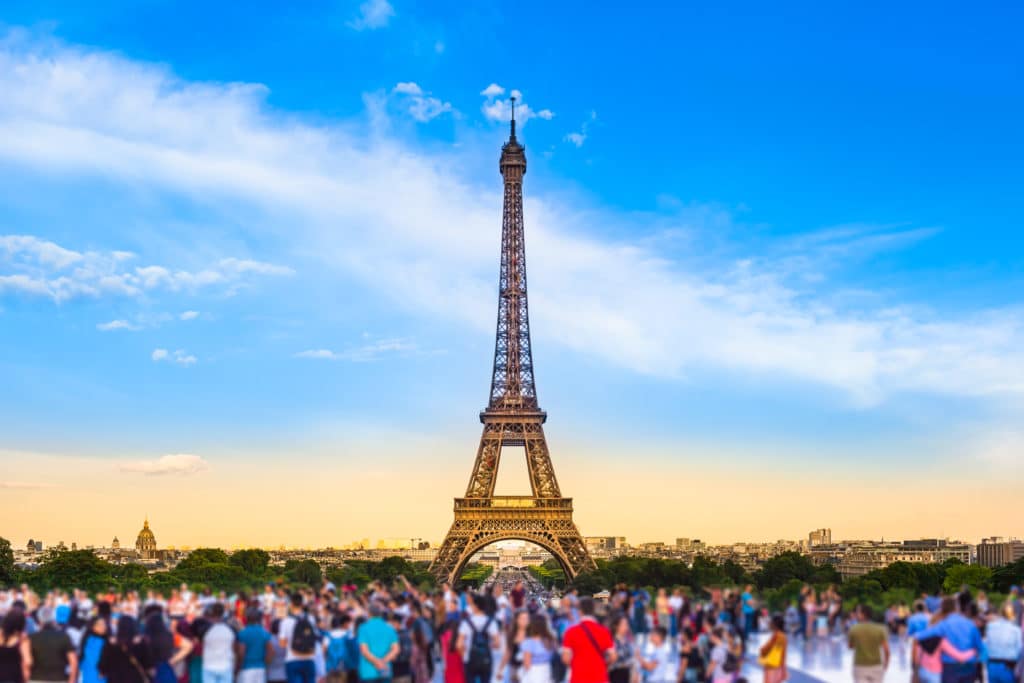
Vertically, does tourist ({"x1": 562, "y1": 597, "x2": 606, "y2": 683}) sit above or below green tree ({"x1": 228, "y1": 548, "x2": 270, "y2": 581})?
above

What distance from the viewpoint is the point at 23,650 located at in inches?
532

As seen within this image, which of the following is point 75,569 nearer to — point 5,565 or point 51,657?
point 5,565

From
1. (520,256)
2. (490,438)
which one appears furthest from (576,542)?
(520,256)

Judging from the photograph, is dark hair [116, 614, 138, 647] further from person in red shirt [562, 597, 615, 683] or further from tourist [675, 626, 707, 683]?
tourist [675, 626, 707, 683]

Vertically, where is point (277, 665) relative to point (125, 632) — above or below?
below

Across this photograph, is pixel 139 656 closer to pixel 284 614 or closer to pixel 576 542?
pixel 284 614

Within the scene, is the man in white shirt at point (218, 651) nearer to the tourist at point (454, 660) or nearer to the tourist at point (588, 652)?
the tourist at point (454, 660)

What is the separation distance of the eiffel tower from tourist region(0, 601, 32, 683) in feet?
198

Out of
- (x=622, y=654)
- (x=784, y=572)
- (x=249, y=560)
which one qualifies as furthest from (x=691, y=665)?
(x=249, y=560)

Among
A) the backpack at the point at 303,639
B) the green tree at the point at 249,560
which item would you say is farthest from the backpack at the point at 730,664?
the green tree at the point at 249,560

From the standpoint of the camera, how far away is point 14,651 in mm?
13477

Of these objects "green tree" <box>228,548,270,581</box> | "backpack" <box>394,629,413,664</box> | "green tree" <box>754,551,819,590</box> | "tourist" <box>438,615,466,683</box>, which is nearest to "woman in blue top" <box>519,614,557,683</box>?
"backpack" <box>394,629,413,664</box>

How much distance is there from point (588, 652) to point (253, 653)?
13.9 ft

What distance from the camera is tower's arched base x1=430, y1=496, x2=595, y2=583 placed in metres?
75.9
